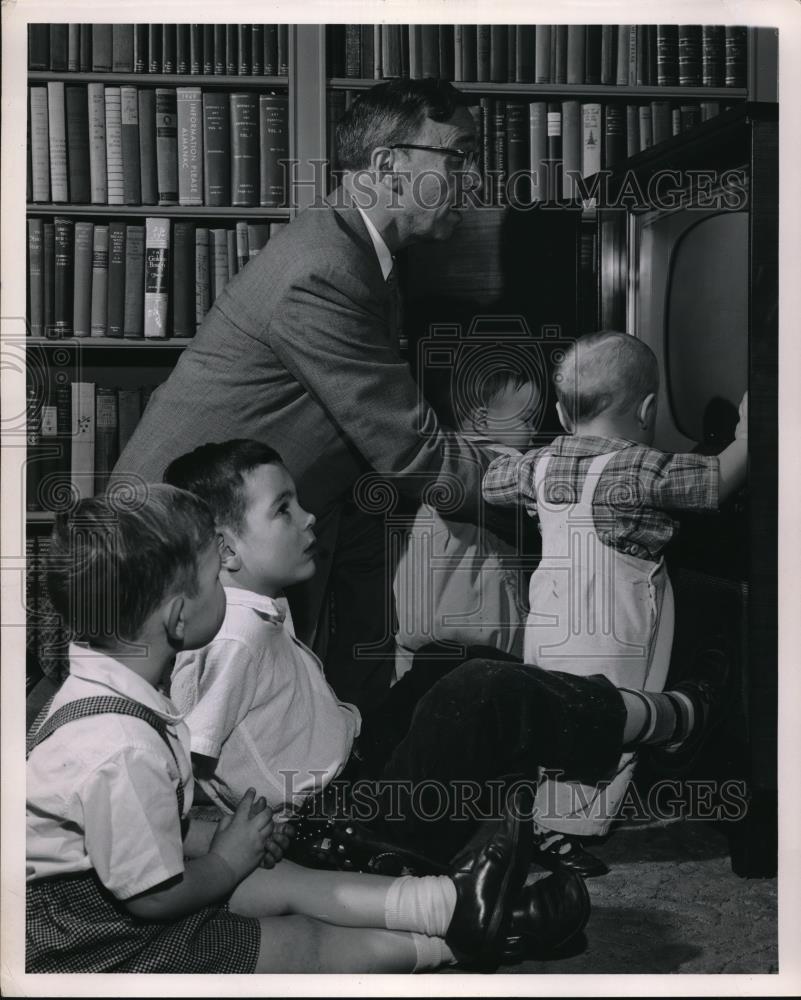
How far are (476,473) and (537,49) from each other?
2.62 ft

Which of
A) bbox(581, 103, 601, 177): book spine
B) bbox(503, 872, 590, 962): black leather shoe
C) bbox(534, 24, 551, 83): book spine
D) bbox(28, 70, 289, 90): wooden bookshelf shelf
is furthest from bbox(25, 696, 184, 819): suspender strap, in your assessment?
bbox(534, 24, 551, 83): book spine

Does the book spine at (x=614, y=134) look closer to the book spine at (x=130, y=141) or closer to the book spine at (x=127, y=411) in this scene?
the book spine at (x=130, y=141)

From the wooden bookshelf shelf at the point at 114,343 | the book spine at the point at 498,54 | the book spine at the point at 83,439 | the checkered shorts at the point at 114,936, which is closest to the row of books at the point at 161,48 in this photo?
the book spine at the point at 498,54

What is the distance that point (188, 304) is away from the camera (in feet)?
6.53

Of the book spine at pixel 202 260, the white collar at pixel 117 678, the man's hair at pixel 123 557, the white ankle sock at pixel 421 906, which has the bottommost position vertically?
the white ankle sock at pixel 421 906

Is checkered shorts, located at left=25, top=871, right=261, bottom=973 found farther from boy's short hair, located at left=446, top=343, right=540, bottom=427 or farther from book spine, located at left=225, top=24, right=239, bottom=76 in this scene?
book spine, located at left=225, top=24, right=239, bottom=76

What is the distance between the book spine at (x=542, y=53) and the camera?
77.1 inches

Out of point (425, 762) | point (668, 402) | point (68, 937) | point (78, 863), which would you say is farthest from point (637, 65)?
point (68, 937)

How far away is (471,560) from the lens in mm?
1948

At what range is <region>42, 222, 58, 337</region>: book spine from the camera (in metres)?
1.96

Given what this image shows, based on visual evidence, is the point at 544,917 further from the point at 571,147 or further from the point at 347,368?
the point at 571,147

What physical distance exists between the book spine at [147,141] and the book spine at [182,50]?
7 centimetres

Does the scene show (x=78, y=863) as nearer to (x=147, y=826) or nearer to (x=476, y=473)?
(x=147, y=826)

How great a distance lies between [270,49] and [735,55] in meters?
0.87
